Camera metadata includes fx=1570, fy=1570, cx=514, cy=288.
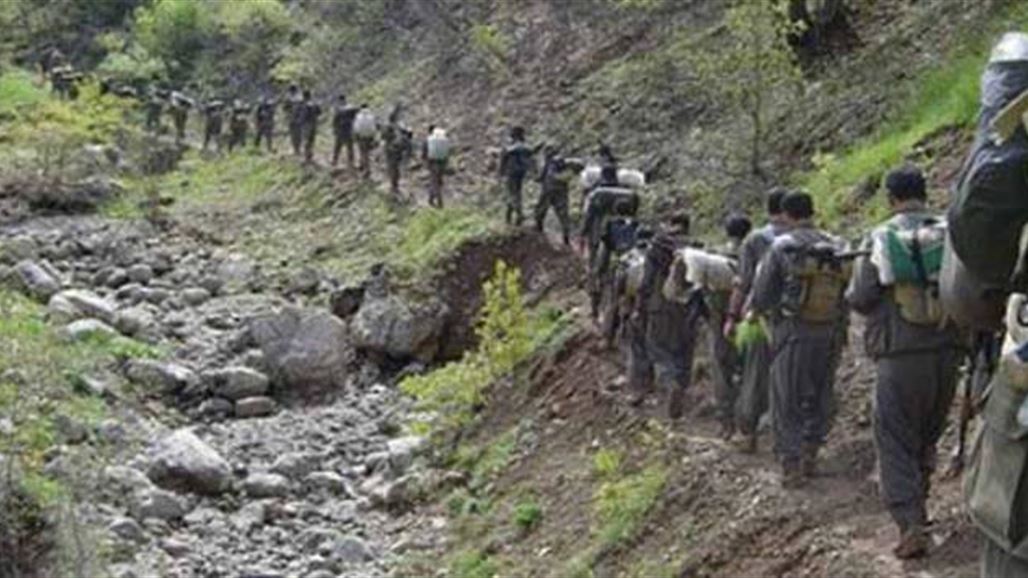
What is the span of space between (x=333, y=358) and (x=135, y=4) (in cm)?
3275

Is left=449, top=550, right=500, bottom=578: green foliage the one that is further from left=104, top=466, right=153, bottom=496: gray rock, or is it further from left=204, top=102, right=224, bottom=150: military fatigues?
left=204, top=102, right=224, bottom=150: military fatigues

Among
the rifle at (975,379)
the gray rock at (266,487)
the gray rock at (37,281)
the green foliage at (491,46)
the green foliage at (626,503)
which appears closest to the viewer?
the rifle at (975,379)

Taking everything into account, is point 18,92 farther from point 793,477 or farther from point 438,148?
point 793,477

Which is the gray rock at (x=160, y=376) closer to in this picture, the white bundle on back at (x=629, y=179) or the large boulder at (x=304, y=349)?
the large boulder at (x=304, y=349)

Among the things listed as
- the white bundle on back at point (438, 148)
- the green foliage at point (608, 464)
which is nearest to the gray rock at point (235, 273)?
the white bundle on back at point (438, 148)

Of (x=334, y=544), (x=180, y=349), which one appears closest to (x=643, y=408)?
(x=334, y=544)

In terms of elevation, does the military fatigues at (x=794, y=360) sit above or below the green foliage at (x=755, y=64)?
below

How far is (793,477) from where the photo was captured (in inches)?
339

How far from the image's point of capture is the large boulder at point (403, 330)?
17031mm

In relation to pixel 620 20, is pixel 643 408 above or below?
below

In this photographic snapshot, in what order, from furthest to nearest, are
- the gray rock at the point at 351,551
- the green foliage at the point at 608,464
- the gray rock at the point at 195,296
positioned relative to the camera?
the gray rock at the point at 195,296 → the gray rock at the point at 351,551 → the green foliage at the point at 608,464

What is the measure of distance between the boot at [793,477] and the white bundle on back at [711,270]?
4.68ft

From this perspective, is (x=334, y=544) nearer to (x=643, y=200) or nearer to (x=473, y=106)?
(x=643, y=200)

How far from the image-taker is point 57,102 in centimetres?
2992
